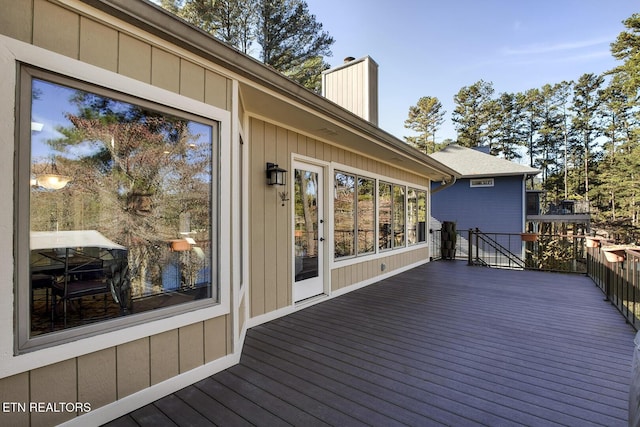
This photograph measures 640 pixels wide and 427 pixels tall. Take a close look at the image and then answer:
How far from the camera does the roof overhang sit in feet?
6.20

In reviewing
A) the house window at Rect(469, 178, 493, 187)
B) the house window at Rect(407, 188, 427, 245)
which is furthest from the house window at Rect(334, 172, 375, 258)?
the house window at Rect(469, 178, 493, 187)

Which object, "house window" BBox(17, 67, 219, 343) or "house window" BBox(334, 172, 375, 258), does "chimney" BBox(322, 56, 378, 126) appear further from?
"house window" BBox(17, 67, 219, 343)

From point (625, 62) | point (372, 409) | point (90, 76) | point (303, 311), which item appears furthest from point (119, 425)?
point (625, 62)

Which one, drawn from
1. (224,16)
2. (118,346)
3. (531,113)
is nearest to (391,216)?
(118,346)

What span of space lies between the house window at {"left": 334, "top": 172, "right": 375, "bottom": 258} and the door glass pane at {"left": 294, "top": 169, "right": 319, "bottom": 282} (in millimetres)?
471

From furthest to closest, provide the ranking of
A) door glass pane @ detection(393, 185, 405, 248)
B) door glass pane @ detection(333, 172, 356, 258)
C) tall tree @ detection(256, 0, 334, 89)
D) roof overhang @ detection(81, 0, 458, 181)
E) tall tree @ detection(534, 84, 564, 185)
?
tall tree @ detection(534, 84, 564, 185), tall tree @ detection(256, 0, 334, 89), door glass pane @ detection(393, 185, 405, 248), door glass pane @ detection(333, 172, 356, 258), roof overhang @ detection(81, 0, 458, 181)

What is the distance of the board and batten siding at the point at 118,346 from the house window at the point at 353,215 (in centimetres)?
276

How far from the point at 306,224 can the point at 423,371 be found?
2.46m

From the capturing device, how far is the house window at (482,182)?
12.0 m

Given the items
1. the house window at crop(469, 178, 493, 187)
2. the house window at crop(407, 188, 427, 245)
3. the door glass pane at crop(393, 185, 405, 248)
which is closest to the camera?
the door glass pane at crop(393, 185, 405, 248)

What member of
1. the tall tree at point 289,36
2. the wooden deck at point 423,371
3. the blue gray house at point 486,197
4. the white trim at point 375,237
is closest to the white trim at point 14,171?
the wooden deck at point 423,371

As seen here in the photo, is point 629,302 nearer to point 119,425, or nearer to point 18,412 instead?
point 119,425

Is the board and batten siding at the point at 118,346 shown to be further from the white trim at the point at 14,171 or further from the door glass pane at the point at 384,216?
the door glass pane at the point at 384,216

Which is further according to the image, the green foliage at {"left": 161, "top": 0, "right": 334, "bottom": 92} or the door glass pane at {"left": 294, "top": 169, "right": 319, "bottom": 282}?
the green foliage at {"left": 161, "top": 0, "right": 334, "bottom": 92}
